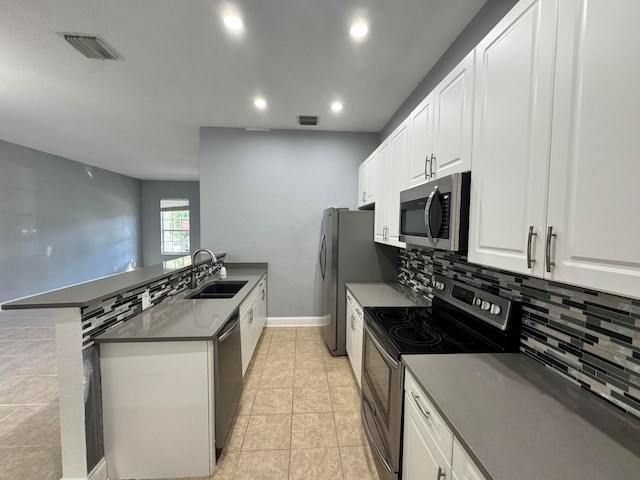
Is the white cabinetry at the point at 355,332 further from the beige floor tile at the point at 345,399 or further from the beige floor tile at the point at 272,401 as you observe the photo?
the beige floor tile at the point at 272,401

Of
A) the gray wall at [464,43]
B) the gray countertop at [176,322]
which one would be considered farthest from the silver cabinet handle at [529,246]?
the gray countertop at [176,322]

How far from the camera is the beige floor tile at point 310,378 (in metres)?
2.57

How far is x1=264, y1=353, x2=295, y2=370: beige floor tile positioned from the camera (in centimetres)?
287

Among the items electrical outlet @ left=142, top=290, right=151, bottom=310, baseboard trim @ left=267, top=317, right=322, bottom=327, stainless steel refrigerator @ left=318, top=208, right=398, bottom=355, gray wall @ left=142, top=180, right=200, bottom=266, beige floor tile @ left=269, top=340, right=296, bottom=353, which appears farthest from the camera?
gray wall @ left=142, top=180, right=200, bottom=266

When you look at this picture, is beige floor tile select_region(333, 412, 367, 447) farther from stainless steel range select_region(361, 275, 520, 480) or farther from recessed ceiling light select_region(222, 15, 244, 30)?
recessed ceiling light select_region(222, 15, 244, 30)

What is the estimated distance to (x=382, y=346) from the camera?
158 cm

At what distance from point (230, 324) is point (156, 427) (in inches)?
26.9

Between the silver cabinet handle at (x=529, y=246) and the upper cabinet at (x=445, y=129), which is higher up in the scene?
the upper cabinet at (x=445, y=129)

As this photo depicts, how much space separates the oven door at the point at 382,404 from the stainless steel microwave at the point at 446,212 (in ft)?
2.20

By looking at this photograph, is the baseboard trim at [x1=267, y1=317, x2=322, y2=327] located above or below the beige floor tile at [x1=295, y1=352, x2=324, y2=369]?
above

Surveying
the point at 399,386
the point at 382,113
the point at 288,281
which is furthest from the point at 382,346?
the point at 382,113

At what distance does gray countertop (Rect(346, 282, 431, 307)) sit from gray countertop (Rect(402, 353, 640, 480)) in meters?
0.97

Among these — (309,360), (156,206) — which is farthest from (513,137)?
(156,206)

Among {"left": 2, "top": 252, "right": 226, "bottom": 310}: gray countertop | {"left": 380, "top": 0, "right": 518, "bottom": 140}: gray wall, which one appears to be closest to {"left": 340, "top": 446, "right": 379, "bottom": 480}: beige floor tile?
{"left": 2, "top": 252, "right": 226, "bottom": 310}: gray countertop
